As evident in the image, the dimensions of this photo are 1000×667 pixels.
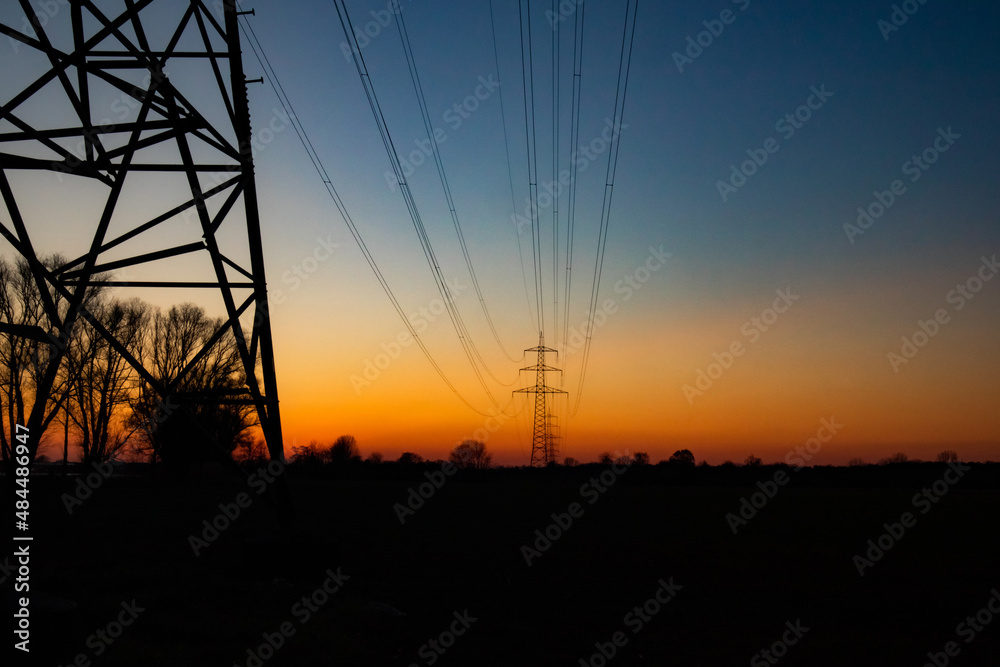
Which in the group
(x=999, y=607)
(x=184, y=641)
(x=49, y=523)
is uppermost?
(x=49, y=523)

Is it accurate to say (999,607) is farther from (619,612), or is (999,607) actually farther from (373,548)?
(373,548)

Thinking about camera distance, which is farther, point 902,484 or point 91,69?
point 902,484

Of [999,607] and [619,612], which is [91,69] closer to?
[619,612]

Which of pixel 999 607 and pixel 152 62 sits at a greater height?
pixel 152 62

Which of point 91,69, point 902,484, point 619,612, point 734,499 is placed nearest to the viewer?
point 91,69

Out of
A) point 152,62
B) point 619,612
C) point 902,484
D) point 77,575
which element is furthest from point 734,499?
point 152,62

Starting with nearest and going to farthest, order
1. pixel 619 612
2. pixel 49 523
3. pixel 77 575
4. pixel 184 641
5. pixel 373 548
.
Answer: pixel 184 641
pixel 619 612
pixel 77 575
pixel 373 548
pixel 49 523
